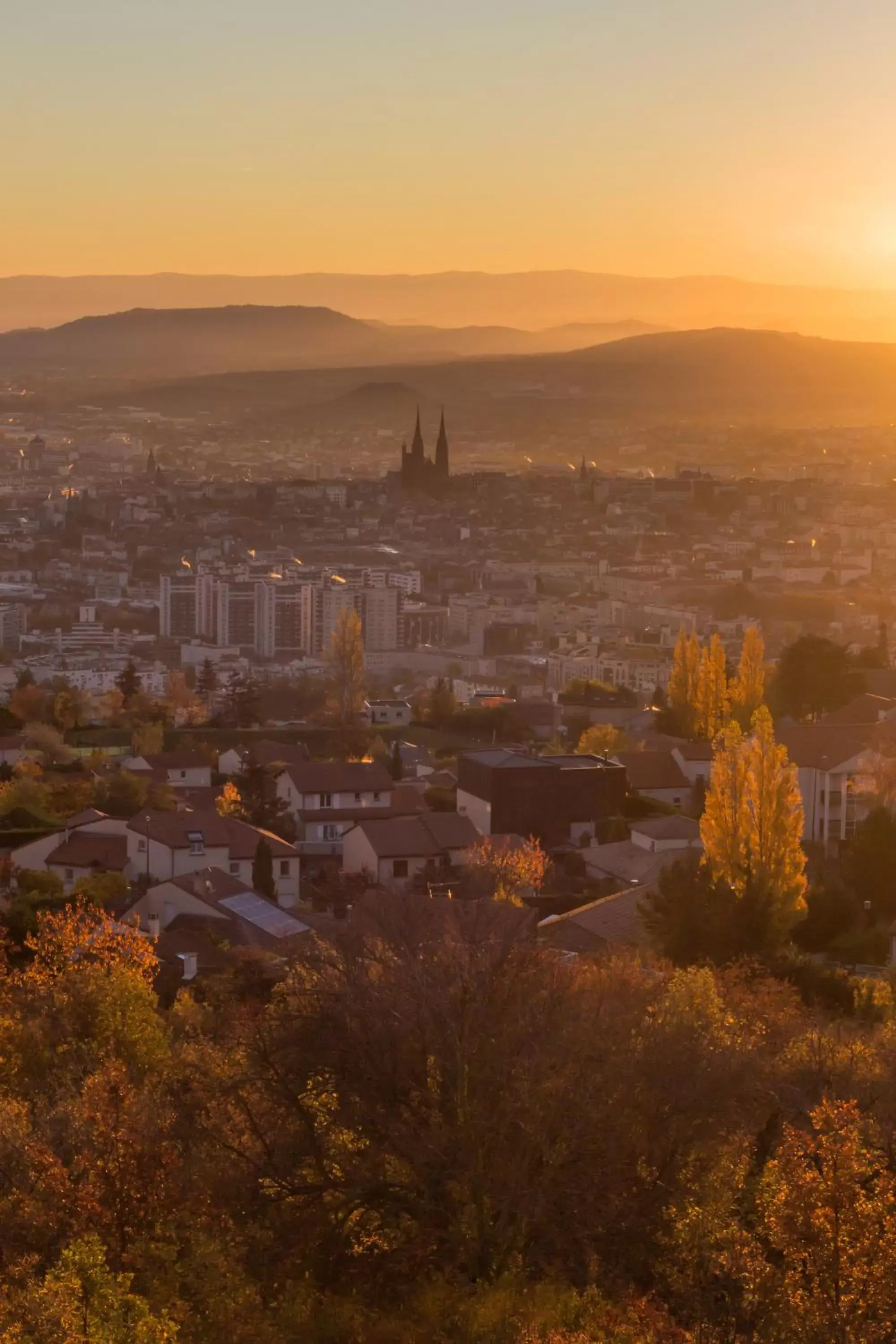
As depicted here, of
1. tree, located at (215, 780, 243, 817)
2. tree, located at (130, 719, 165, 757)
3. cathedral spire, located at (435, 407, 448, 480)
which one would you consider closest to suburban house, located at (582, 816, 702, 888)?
tree, located at (215, 780, 243, 817)

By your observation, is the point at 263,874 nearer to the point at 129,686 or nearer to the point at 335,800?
the point at 335,800

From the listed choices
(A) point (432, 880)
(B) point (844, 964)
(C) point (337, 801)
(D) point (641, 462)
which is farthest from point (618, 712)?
(D) point (641, 462)

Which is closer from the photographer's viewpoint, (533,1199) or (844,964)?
(533,1199)

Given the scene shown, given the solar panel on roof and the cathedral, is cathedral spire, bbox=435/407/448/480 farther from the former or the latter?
the solar panel on roof

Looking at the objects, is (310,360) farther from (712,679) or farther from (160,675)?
(712,679)

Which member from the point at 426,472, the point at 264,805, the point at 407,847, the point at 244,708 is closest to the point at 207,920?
the point at 407,847
